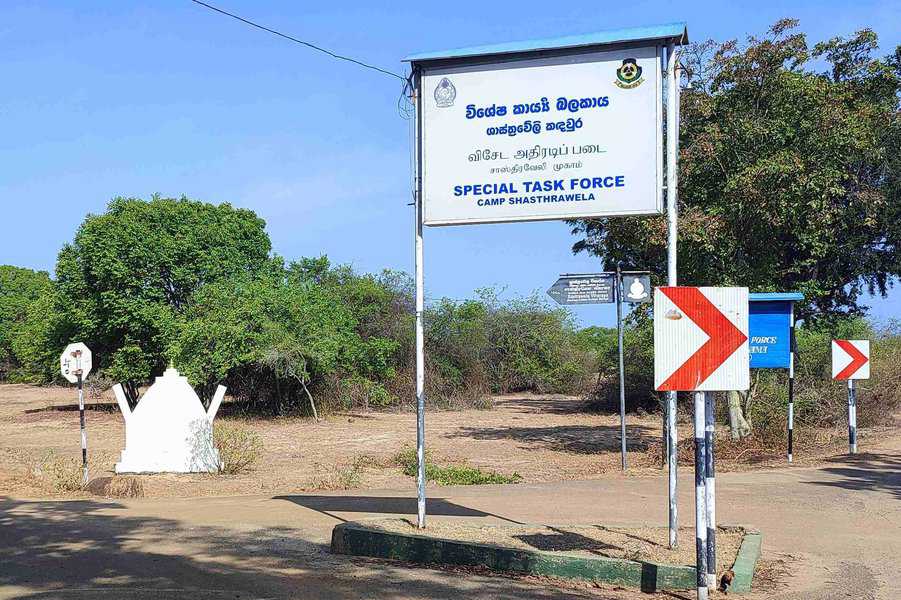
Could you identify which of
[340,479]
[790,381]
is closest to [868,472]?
[790,381]

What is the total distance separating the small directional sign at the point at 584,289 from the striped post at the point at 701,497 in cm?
834

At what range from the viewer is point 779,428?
18469 mm

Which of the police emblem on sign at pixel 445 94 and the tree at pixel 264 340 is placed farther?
the tree at pixel 264 340

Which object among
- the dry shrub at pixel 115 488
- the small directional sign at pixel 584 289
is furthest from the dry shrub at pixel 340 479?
the small directional sign at pixel 584 289

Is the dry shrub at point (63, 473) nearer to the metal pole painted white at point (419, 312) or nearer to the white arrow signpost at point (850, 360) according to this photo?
the metal pole painted white at point (419, 312)

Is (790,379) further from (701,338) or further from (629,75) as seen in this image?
(701,338)

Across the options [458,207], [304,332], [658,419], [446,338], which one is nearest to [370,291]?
[446,338]

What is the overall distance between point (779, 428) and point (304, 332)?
16.4 m

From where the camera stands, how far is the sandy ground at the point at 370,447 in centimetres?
1570

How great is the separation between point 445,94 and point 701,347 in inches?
152

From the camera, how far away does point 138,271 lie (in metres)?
33.1

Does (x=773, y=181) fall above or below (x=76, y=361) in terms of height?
above

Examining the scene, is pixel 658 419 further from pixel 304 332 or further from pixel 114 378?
pixel 114 378

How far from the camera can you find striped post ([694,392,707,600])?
668 centimetres
